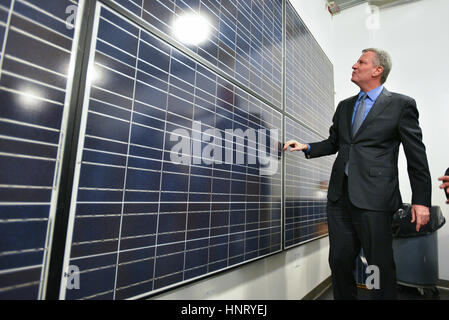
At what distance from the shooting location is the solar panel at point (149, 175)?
0.67 meters

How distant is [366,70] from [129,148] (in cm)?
140

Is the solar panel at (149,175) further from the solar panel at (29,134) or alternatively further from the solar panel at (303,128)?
the solar panel at (303,128)

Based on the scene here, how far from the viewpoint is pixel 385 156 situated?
1289 millimetres

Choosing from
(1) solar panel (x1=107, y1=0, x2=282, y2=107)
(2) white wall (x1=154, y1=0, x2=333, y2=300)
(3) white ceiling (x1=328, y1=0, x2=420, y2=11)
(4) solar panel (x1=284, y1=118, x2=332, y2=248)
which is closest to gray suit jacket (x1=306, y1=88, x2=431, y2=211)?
(4) solar panel (x1=284, y1=118, x2=332, y2=248)

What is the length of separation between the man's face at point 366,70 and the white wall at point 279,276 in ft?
3.86

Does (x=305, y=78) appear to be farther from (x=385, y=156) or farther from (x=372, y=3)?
(x=372, y=3)

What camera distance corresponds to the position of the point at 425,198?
123 centimetres

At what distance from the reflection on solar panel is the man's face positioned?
1.94ft

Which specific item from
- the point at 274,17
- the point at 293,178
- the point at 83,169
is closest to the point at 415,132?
the point at 293,178

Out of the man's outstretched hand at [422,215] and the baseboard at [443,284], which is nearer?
the man's outstretched hand at [422,215]

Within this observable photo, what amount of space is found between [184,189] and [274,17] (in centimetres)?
139

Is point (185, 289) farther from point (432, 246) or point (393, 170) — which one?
point (432, 246)

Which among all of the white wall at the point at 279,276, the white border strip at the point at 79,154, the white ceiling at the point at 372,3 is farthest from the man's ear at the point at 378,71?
the white ceiling at the point at 372,3

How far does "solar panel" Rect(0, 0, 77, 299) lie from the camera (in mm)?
523
